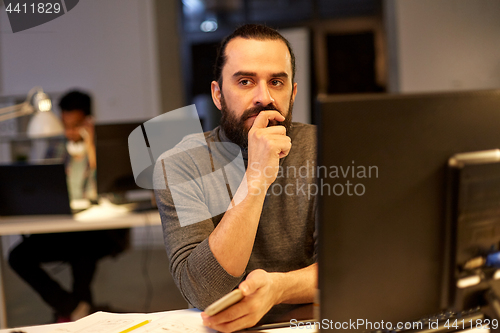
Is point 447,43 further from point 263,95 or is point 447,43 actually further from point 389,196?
point 389,196

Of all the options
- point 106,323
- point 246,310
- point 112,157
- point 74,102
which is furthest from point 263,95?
point 74,102

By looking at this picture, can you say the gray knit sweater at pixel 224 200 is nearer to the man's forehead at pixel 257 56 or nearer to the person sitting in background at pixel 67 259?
the man's forehead at pixel 257 56

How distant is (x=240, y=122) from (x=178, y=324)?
591 mm

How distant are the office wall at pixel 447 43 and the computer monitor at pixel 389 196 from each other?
3.40 metres

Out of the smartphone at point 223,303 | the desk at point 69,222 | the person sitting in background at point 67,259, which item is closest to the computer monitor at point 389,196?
the smartphone at point 223,303

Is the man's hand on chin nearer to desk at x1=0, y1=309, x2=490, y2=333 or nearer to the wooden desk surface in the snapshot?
desk at x1=0, y1=309, x2=490, y2=333

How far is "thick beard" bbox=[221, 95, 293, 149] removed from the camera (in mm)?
1100

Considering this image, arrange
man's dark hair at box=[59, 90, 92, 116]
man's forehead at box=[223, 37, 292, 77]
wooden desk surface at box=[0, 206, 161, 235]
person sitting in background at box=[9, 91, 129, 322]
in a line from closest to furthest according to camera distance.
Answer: man's forehead at box=[223, 37, 292, 77]
wooden desk surface at box=[0, 206, 161, 235]
person sitting in background at box=[9, 91, 129, 322]
man's dark hair at box=[59, 90, 92, 116]

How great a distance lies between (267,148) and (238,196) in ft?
0.49

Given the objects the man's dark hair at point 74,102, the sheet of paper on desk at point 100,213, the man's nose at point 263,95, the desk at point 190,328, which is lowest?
the sheet of paper on desk at point 100,213

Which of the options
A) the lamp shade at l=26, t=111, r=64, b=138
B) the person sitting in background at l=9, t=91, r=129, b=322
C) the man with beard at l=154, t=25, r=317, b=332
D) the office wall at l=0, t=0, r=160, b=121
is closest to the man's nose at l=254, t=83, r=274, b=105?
the man with beard at l=154, t=25, r=317, b=332

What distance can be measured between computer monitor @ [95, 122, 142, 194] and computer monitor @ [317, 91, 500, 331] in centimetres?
168

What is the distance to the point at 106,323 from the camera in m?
0.83

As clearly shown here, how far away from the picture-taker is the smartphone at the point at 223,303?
67 cm
